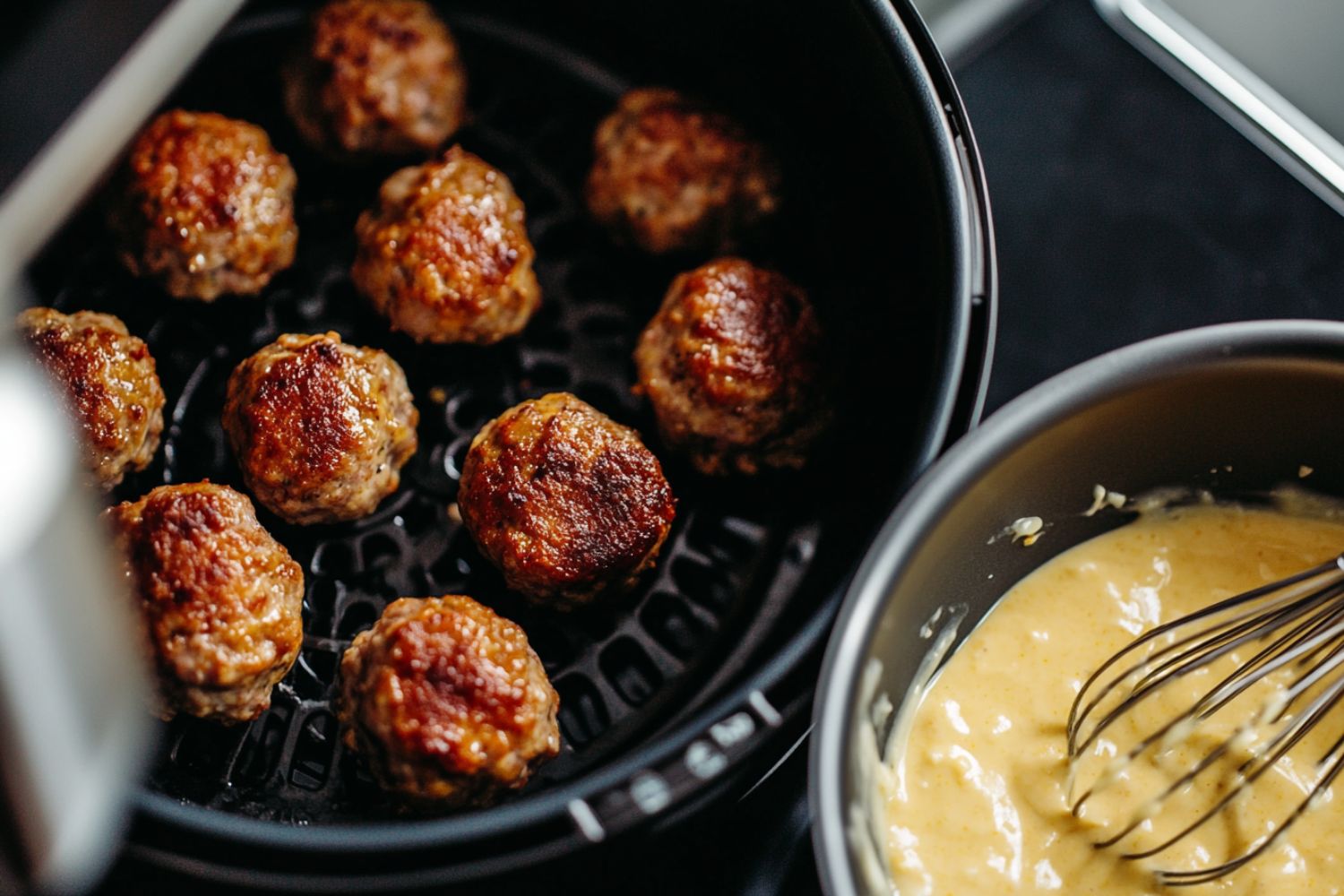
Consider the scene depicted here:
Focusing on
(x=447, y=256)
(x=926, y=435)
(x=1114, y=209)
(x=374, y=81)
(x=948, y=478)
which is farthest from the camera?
(x=1114, y=209)

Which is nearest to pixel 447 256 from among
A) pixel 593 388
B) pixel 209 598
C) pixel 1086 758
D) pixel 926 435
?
pixel 593 388

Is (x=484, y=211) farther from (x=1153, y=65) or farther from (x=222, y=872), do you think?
(x=1153, y=65)

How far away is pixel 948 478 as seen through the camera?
3.87ft

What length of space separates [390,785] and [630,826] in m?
0.33

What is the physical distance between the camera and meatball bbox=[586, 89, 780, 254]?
170cm

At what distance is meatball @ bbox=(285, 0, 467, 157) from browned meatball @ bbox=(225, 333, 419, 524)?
34cm

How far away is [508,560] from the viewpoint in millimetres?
1492

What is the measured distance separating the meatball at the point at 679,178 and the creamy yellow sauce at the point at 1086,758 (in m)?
0.64

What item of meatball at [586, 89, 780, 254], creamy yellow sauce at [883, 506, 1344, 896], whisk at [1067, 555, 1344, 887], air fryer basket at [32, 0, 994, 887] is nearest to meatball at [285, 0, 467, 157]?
air fryer basket at [32, 0, 994, 887]

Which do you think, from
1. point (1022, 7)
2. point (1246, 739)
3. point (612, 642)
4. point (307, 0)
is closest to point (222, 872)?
point (612, 642)

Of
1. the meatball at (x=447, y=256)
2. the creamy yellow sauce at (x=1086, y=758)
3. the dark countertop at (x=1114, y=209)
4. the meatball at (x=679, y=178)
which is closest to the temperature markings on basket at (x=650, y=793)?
the creamy yellow sauce at (x=1086, y=758)

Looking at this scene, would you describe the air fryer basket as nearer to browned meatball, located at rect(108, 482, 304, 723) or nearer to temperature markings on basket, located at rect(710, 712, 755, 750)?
temperature markings on basket, located at rect(710, 712, 755, 750)

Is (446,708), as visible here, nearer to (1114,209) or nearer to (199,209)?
(199,209)

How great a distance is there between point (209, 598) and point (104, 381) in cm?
32
